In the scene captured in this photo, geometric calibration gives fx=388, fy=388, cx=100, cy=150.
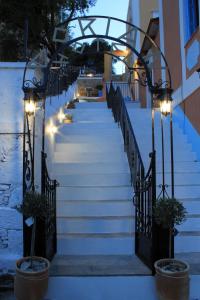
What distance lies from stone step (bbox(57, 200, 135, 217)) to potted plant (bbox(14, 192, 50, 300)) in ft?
4.41

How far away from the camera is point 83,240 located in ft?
18.7

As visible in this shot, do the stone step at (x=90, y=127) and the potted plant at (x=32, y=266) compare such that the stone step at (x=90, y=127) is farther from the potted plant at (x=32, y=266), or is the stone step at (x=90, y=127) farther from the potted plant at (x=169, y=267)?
the potted plant at (x=169, y=267)

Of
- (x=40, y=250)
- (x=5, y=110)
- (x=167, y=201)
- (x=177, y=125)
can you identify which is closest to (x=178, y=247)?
(x=167, y=201)

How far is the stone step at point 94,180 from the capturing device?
6867 millimetres

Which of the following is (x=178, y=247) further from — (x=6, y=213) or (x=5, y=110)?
(x=5, y=110)

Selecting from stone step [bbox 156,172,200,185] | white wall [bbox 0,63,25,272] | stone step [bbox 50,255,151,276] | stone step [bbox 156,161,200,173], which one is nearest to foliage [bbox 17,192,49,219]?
white wall [bbox 0,63,25,272]

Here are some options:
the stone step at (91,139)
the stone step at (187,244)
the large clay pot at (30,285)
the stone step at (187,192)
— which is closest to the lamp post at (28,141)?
the large clay pot at (30,285)

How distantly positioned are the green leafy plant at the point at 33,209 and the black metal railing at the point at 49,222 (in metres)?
0.25

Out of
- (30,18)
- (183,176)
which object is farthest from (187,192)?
(30,18)

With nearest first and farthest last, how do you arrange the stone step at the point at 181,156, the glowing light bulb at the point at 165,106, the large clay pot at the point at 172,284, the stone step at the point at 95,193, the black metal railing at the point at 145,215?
the large clay pot at the point at 172,284 < the black metal railing at the point at 145,215 < the glowing light bulb at the point at 165,106 < the stone step at the point at 95,193 < the stone step at the point at 181,156

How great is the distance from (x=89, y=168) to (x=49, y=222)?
2173 millimetres

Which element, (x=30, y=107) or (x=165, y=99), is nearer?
(x=30, y=107)

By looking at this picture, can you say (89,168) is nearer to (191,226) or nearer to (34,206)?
(191,226)

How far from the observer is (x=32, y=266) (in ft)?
15.1
